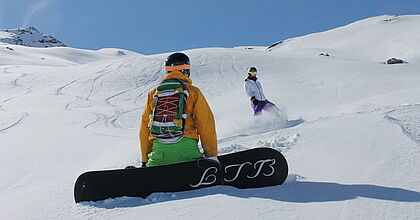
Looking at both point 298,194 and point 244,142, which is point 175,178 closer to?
point 298,194

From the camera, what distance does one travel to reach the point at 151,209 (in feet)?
8.77

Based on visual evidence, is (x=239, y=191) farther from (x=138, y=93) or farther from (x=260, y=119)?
(x=138, y=93)

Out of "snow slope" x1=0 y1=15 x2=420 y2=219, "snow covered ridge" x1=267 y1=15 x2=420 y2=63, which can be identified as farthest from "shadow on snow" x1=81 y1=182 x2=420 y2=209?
"snow covered ridge" x1=267 y1=15 x2=420 y2=63

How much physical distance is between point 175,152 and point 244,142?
2.50m

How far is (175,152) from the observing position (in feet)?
10.8

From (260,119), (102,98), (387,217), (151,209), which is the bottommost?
(387,217)

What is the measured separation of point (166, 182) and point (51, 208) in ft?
3.45

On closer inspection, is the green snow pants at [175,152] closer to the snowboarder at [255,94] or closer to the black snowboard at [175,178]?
the black snowboard at [175,178]

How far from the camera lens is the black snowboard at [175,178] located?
3.09 metres

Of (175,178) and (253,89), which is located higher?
(253,89)

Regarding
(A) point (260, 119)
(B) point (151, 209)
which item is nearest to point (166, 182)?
(B) point (151, 209)

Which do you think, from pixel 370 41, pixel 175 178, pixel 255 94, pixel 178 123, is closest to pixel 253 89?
pixel 255 94

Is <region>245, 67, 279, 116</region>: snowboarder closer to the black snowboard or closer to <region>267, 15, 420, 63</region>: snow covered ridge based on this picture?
the black snowboard

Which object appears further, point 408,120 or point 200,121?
point 408,120
